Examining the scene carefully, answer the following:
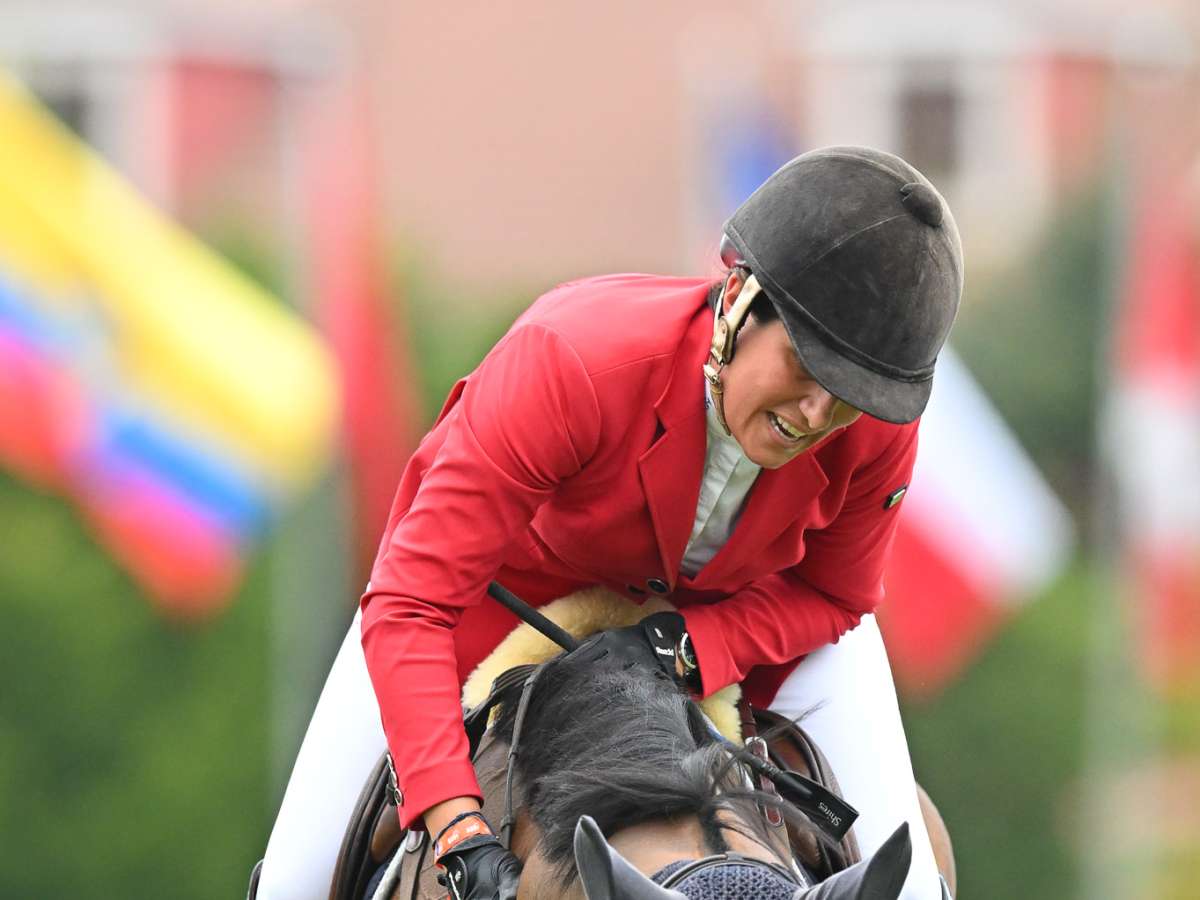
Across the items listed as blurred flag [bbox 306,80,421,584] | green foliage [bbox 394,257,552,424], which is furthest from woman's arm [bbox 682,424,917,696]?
green foliage [bbox 394,257,552,424]

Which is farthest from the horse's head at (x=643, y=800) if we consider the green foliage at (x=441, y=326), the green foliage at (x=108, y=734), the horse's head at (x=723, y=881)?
the green foliage at (x=441, y=326)

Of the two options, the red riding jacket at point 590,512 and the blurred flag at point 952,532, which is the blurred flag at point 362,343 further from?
the red riding jacket at point 590,512

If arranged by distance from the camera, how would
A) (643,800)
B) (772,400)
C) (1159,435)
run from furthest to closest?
(1159,435) < (772,400) < (643,800)

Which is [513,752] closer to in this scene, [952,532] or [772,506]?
[772,506]

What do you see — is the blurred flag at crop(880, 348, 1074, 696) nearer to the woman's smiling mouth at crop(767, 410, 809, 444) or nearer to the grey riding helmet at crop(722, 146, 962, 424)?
the woman's smiling mouth at crop(767, 410, 809, 444)

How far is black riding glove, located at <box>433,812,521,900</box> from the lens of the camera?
2.54 m

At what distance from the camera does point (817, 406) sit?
2648mm

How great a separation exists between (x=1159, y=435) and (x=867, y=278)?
398 inches

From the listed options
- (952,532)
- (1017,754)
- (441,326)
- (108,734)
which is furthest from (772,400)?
(1017,754)

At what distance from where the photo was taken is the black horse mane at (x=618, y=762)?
8.04ft

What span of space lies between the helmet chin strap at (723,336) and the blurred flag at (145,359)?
25.0ft

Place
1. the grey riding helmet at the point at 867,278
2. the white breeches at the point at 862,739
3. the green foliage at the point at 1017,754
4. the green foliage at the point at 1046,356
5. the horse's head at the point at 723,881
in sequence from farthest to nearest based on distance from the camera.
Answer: the green foliage at the point at 1046,356, the green foliage at the point at 1017,754, the white breeches at the point at 862,739, the grey riding helmet at the point at 867,278, the horse's head at the point at 723,881

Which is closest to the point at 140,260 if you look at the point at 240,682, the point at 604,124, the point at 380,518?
the point at 380,518

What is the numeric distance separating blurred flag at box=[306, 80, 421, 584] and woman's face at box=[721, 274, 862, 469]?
786 cm
